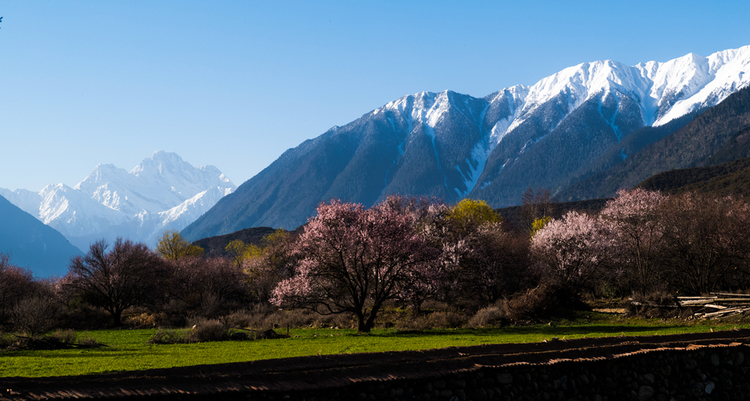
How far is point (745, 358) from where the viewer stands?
1400 cm

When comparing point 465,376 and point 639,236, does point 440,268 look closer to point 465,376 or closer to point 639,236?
point 639,236

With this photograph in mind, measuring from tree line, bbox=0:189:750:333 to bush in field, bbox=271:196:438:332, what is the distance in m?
0.07

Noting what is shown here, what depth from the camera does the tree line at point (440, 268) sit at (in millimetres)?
29844

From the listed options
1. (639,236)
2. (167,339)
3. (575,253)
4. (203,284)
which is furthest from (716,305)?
(203,284)

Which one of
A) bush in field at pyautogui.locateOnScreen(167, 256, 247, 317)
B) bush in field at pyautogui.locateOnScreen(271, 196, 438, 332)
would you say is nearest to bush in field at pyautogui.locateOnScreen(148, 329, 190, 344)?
bush in field at pyautogui.locateOnScreen(271, 196, 438, 332)

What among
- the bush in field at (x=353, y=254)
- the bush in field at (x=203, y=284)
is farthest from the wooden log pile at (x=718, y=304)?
the bush in field at (x=203, y=284)

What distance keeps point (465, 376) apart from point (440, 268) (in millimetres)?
29242

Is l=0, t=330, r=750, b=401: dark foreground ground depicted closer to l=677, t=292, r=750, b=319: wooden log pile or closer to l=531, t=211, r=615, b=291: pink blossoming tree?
l=677, t=292, r=750, b=319: wooden log pile

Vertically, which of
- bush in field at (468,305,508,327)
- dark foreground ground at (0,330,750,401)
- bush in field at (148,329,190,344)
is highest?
dark foreground ground at (0,330,750,401)

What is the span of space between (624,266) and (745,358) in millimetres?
31908

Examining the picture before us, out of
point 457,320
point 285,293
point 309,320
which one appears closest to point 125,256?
point 309,320

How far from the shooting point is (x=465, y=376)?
10.6 m

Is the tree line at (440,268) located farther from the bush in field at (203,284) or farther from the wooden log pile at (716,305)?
the wooden log pile at (716,305)

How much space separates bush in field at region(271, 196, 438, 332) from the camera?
2914 centimetres
